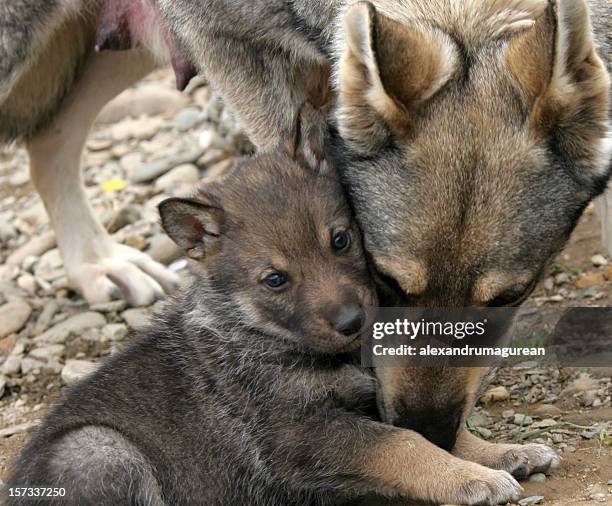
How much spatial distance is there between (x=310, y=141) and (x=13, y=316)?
329 centimetres

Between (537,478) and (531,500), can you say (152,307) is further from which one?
(531,500)

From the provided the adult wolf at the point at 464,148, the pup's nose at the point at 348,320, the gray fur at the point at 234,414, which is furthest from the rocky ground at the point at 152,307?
the pup's nose at the point at 348,320

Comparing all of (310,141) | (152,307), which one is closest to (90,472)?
(310,141)

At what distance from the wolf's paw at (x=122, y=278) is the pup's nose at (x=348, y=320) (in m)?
3.09

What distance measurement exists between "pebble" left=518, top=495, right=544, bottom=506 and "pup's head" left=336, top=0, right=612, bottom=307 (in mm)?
761

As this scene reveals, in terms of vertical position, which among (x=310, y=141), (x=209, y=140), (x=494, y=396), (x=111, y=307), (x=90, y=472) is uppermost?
(x=310, y=141)

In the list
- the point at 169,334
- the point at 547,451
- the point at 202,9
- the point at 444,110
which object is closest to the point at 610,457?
the point at 547,451

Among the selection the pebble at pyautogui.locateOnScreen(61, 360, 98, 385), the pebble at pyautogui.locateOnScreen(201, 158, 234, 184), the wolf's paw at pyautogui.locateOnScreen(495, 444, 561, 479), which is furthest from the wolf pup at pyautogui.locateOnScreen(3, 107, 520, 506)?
the pebble at pyautogui.locateOnScreen(201, 158, 234, 184)

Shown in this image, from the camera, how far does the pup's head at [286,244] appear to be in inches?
172

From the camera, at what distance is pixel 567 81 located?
422cm

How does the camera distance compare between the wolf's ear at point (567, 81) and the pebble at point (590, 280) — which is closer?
the wolf's ear at point (567, 81)

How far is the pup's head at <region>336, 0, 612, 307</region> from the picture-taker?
4.22m

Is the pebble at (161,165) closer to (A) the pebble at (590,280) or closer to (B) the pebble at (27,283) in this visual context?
(B) the pebble at (27,283)

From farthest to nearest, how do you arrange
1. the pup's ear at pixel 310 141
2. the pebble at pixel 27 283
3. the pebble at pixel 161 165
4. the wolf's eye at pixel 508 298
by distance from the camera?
the pebble at pixel 161 165 → the pebble at pixel 27 283 → the pup's ear at pixel 310 141 → the wolf's eye at pixel 508 298
